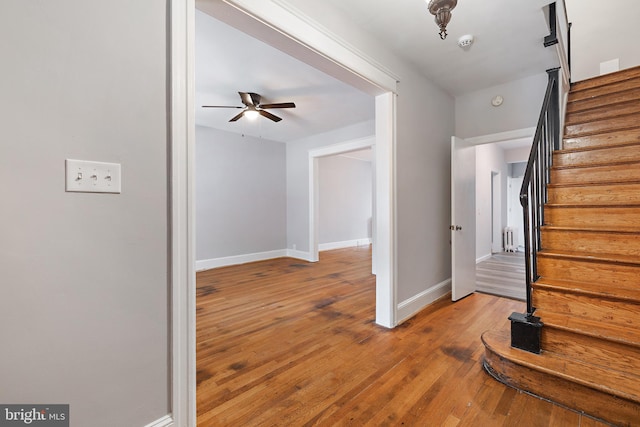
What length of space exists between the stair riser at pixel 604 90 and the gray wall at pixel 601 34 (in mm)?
776

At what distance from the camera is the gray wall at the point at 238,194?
5.14 metres

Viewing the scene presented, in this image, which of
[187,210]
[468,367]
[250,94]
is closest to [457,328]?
[468,367]

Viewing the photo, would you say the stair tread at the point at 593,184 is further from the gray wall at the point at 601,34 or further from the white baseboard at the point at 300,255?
the white baseboard at the point at 300,255

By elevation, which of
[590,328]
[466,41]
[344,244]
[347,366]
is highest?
[466,41]

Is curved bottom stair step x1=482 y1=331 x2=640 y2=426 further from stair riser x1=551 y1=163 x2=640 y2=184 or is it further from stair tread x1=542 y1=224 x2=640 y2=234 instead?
stair riser x1=551 y1=163 x2=640 y2=184

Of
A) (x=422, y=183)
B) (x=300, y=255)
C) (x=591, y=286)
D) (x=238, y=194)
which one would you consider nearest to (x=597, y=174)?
(x=591, y=286)

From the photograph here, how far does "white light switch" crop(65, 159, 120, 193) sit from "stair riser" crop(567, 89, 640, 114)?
4.56 meters

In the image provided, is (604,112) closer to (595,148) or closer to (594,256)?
(595,148)

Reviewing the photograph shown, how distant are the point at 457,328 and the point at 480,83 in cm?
285

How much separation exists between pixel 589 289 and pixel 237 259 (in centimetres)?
510

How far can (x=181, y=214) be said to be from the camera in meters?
1.28

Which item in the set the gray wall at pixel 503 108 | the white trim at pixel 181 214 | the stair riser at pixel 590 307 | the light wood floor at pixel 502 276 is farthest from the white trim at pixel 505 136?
the white trim at pixel 181 214

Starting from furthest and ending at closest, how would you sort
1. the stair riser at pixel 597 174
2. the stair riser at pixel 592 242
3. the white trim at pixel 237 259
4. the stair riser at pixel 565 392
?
the white trim at pixel 237 259
the stair riser at pixel 597 174
the stair riser at pixel 592 242
the stair riser at pixel 565 392

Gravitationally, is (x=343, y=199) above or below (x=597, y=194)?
above
